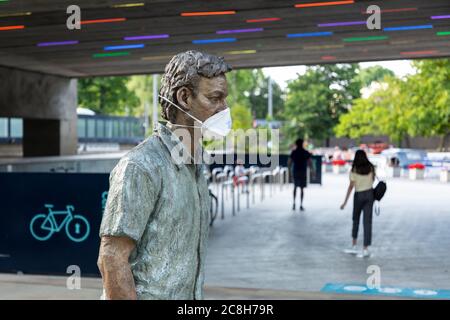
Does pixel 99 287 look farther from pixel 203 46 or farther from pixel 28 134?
pixel 28 134

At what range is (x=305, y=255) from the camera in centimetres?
1130

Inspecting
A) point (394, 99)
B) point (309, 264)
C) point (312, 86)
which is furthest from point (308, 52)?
point (312, 86)

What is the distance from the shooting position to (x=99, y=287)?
8539mm

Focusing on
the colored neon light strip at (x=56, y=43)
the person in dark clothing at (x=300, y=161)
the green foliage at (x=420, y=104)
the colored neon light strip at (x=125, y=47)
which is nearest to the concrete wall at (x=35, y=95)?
the colored neon light strip at (x=56, y=43)

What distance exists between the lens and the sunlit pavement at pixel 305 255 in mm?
8531

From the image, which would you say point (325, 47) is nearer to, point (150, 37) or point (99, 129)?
point (150, 37)

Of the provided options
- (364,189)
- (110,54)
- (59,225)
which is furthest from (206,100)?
(110,54)

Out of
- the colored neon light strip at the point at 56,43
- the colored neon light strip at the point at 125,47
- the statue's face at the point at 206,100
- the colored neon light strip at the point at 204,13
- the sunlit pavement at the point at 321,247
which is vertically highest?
the colored neon light strip at the point at 204,13

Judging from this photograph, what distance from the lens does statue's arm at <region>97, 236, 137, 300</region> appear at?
7.14 feet

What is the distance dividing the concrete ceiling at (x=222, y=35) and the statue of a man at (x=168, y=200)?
8.05 meters

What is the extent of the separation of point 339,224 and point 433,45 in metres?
4.98

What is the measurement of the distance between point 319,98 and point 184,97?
53.9m

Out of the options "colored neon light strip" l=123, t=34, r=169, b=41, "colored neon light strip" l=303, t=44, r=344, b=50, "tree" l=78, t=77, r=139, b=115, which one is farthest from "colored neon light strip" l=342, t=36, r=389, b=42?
"tree" l=78, t=77, r=139, b=115

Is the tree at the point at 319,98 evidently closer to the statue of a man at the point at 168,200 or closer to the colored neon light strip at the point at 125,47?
the colored neon light strip at the point at 125,47
